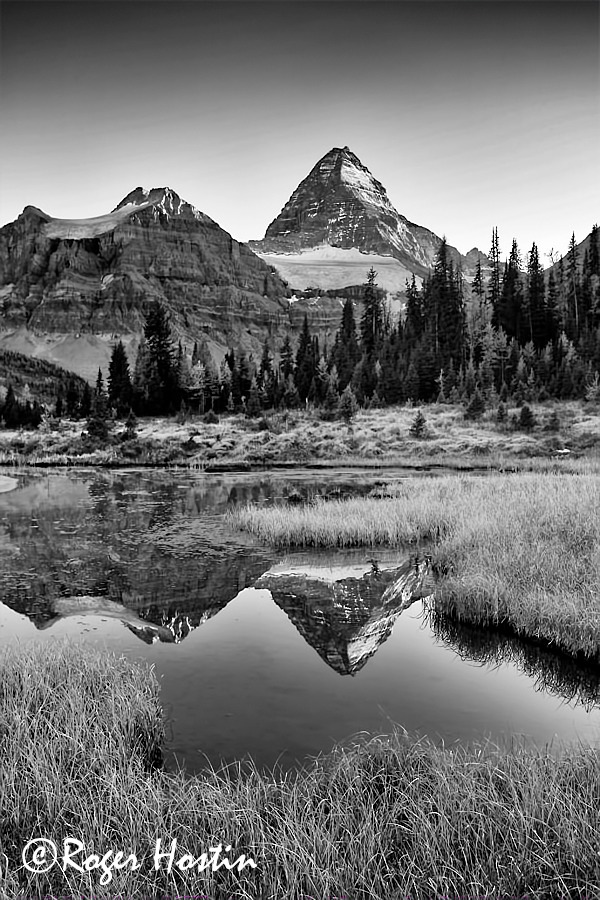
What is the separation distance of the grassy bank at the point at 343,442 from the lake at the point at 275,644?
2212 cm

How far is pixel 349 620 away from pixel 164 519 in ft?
38.8

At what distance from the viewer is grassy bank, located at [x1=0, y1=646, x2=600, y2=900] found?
3.92m

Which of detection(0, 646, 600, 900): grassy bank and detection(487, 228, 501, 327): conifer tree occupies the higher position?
detection(487, 228, 501, 327): conifer tree

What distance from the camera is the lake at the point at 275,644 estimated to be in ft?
22.7

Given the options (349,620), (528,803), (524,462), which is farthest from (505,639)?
(524,462)

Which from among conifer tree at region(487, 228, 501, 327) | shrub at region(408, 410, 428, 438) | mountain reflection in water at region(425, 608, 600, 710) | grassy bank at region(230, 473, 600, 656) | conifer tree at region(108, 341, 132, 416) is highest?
conifer tree at region(487, 228, 501, 327)

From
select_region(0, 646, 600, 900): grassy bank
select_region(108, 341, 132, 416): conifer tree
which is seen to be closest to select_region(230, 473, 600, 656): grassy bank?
select_region(0, 646, 600, 900): grassy bank

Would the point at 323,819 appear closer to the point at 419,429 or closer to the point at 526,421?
the point at 526,421

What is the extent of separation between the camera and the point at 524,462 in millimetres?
34188

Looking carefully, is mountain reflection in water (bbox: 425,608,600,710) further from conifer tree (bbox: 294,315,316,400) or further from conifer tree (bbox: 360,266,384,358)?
conifer tree (bbox: 360,266,384,358)

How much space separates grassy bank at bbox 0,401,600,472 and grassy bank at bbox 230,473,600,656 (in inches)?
623

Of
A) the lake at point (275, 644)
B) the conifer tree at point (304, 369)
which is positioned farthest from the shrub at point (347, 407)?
the lake at point (275, 644)

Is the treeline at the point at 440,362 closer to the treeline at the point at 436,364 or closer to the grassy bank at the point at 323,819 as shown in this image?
the treeline at the point at 436,364

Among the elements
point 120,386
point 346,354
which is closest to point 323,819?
point 120,386
